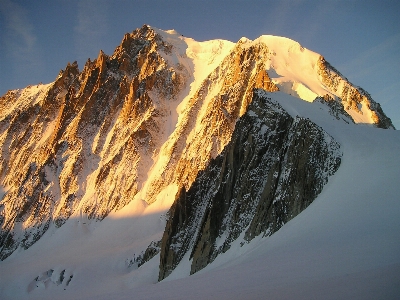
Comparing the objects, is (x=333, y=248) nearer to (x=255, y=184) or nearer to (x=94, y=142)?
(x=255, y=184)

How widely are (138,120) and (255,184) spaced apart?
2016 inches

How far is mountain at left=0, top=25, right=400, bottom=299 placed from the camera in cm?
1925

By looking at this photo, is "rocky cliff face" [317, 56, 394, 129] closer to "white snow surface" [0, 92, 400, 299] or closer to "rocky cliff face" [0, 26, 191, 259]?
"white snow surface" [0, 92, 400, 299]

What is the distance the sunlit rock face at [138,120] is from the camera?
179 ft

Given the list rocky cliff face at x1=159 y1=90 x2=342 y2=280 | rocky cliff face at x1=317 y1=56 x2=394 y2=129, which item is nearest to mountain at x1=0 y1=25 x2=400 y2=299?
rocky cliff face at x1=159 y1=90 x2=342 y2=280

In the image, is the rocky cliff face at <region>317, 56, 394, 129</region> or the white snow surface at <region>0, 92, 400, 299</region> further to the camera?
the rocky cliff face at <region>317, 56, 394, 129</region>

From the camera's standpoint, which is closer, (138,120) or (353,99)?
(353,99)

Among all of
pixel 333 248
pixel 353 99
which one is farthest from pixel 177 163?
pixel 333 248

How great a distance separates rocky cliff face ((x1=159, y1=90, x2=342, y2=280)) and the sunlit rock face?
37.2 ft

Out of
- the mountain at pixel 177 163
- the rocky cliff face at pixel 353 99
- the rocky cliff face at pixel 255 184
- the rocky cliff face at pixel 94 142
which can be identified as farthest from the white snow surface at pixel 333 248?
the rocky cliff face at pixel 94 142

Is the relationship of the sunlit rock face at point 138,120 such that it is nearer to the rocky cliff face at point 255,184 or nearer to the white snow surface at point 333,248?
the rocky cliff face at point 255,184

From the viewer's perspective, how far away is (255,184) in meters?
26.7

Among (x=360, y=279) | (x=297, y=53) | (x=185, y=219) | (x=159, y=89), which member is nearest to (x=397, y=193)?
(x=360, y=279)

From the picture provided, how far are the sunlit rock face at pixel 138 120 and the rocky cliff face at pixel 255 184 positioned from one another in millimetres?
11351
